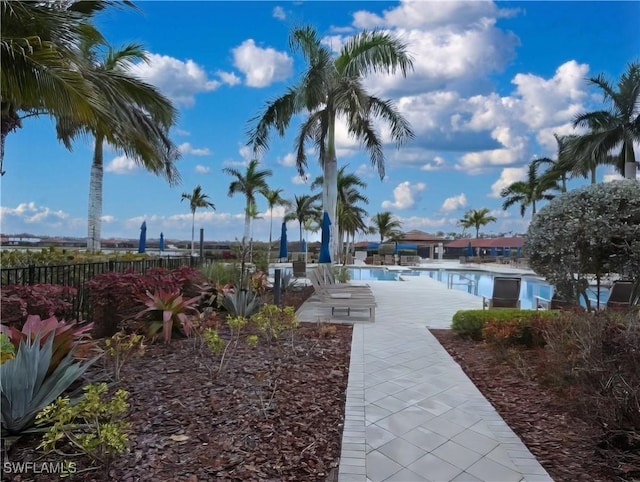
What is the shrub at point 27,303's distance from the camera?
3.91m

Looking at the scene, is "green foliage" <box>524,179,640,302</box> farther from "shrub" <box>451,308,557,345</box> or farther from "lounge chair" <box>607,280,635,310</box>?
"lounge chair" <box>607,280,635,310</box>

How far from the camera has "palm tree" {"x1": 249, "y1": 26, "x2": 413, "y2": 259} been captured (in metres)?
11.4

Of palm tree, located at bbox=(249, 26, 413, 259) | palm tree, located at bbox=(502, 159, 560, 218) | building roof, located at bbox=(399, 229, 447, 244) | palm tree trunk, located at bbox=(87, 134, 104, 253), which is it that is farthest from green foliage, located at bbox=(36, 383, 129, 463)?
building roof, located at bbox=(399, 229, 447, 244)

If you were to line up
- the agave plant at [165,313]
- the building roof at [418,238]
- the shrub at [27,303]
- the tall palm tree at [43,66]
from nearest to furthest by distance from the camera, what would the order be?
1. the shrub at [27,303]
2. the agave plant at [165,313]
3. the tall palm tree at [43,66]
4. the building roof at [418,238]

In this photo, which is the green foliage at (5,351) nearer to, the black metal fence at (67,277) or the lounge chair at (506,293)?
the black metal fence at (67,277)

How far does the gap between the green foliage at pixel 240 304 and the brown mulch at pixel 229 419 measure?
2.07 m

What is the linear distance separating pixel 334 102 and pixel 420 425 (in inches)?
428

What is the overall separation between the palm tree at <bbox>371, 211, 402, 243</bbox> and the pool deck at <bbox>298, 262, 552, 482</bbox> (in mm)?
38924

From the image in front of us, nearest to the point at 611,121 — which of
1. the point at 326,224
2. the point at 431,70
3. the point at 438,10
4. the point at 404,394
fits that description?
the point at 431,70

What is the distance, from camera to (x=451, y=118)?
14234 mm

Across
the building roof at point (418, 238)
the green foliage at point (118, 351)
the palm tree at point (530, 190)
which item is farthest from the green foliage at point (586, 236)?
the building roof at point (418, 238)

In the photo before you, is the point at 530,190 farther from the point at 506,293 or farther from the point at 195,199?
the point at 195,199

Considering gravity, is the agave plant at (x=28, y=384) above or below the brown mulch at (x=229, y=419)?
above

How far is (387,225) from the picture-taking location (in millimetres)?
44594
